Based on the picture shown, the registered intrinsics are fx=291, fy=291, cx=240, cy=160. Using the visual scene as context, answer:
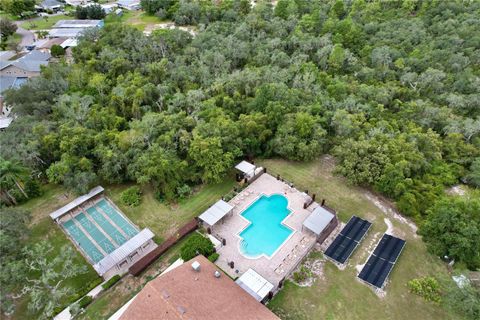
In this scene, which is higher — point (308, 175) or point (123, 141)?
point (123, 141)

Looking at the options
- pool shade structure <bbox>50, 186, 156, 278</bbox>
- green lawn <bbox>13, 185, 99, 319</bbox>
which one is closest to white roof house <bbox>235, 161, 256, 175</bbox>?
pool shade structure <bbox>50, 186, 156, 278</bbox>

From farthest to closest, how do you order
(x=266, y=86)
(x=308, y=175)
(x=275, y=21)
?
(x=275, y=21), (x=266, y=86), (x=308, y=175)

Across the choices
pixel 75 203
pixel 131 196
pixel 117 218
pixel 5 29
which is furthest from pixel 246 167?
pixel 5 29

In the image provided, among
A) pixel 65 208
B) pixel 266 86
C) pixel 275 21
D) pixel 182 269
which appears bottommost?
pixel 65 208

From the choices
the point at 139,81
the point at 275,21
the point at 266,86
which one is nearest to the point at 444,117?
the point at 266,86

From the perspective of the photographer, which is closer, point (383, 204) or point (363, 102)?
point (383, 204)

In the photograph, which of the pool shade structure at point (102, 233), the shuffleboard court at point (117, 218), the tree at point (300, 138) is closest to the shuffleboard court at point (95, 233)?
the pool shade structure at point (102, 233)

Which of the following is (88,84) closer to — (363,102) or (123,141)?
(123,141)

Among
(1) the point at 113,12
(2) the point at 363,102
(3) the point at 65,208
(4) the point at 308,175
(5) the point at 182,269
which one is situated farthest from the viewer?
(1) the point at 113,12
